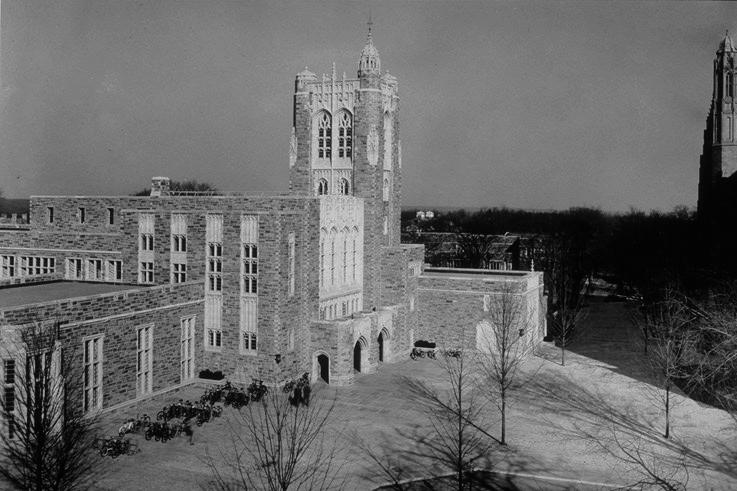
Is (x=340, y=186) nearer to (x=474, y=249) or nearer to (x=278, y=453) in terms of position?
(x=278, y=453)

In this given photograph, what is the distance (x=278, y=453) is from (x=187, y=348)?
1616 centimetres

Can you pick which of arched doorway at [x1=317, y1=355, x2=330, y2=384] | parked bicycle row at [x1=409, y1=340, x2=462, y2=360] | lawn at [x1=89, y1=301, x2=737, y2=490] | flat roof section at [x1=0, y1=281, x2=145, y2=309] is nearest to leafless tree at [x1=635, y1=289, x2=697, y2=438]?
lawn at [x1=89, y1=301, x2=737, y2=490]

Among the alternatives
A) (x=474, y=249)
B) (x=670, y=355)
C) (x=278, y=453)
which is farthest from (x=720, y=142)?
(x=278, y=453)

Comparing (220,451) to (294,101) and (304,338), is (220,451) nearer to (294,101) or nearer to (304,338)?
(304,338)

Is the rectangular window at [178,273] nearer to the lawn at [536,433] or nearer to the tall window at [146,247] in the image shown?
the tall window at [146,247]

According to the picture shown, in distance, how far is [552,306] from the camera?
63.4m

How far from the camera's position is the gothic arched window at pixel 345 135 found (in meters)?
42.6

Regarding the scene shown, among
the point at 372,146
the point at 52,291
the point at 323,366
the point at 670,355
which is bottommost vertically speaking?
Result: the point at 323,366

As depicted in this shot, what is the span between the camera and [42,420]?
60.2 ft

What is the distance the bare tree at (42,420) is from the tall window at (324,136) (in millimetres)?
21792

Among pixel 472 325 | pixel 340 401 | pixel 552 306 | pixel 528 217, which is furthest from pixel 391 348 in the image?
pixel 528 217

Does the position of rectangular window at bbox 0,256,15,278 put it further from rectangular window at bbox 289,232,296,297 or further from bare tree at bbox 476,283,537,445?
bare tree at bbox 476,283,537,445

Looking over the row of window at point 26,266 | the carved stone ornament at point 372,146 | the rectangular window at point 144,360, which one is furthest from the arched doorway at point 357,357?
the row of window at point 26,266

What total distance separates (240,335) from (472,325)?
56.6ft
